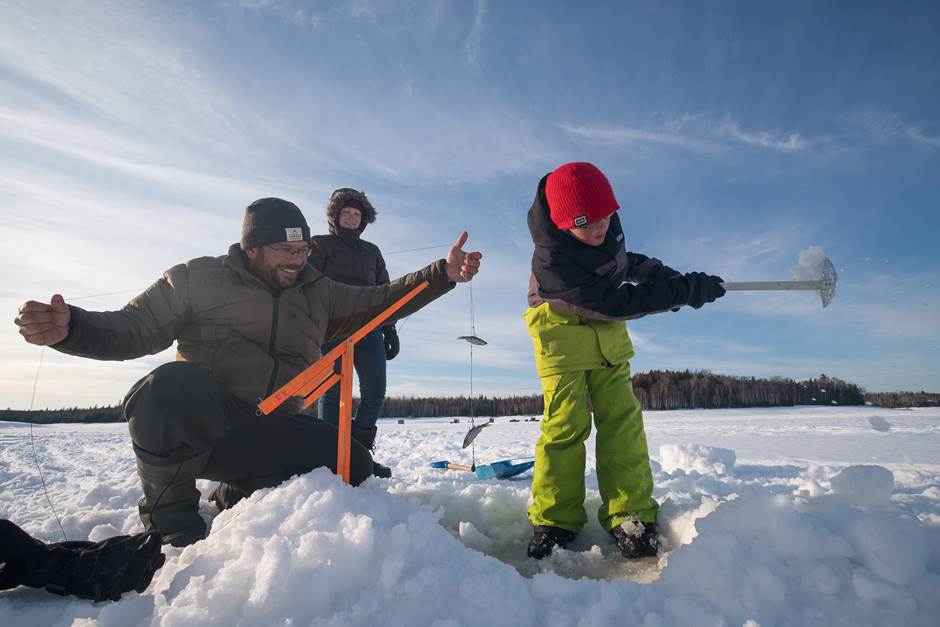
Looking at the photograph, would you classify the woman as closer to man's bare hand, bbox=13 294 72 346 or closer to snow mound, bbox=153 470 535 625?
man's bare hand, bbox=13 294 72 346

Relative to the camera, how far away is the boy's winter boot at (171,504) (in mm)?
2094

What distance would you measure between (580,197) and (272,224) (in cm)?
159

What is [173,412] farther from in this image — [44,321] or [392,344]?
[392,344]

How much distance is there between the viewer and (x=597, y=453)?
2379mm

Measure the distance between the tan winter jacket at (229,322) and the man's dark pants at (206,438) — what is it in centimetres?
14

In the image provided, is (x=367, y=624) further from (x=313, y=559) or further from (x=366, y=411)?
(x=366, y=411)

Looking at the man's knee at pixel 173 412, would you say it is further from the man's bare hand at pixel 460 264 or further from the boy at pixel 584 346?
the boy at pixel 584 346

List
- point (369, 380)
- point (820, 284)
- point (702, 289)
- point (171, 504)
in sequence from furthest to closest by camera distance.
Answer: point (369, 380) < point (820, 284) < point (702, 289) < point (171, 504)

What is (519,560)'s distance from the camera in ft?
7.06

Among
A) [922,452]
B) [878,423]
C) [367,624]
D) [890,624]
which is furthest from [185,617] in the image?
[878,423]

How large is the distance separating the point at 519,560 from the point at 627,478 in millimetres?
602

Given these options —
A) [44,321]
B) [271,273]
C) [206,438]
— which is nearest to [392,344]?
[271,273]

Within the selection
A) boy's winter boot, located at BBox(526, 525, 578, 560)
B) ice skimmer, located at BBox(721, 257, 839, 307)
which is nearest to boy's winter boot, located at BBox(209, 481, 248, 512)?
boy's winter boot, located at BBox(526, 525, 578, 560)

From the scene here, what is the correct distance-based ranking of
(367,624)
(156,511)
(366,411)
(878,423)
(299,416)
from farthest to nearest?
(878,423) < (366,411) < (299,416) < (156,511) < (367,624)
